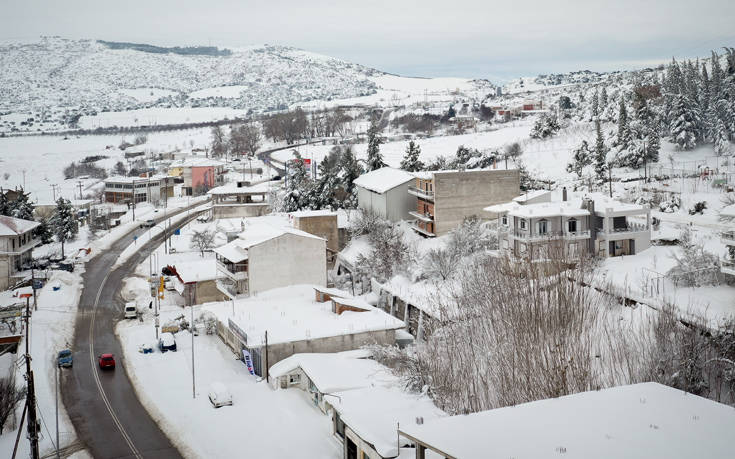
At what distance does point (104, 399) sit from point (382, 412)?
12.4 m

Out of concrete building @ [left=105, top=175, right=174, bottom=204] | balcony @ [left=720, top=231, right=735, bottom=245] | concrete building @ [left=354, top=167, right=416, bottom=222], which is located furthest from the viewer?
concrete building @ [left=105, top=175, right=174, bottom=204]

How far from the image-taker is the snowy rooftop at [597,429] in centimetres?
1163

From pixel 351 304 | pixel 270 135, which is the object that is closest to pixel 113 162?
pixel 270 135

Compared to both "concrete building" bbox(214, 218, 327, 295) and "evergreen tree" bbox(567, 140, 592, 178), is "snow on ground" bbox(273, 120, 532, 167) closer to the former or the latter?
"evergreen tree" bbox(567, 140, 592, 178)

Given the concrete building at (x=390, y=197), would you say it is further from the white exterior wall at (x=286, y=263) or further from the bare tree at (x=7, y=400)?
the bare tree at (x=7, y=400)

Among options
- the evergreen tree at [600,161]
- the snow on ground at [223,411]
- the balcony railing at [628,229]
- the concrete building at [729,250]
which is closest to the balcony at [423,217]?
the balcony railing at [628,229]

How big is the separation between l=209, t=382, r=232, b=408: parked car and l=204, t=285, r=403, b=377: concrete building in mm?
2215

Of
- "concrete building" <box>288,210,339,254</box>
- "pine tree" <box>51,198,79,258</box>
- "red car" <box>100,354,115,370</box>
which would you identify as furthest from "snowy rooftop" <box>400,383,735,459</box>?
"pine tree" <box>51,198,79,258</box>

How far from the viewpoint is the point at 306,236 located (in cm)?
3875

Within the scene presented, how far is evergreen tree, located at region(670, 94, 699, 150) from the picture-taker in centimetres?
5738

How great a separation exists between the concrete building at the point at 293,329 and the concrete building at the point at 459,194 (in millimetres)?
14802

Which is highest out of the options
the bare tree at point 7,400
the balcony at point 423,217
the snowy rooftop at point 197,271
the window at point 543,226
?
the window at point 543,226

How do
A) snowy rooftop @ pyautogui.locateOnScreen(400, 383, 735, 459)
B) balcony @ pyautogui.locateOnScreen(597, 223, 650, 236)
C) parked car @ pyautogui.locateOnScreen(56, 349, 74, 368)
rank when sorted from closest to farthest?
1. snowy rooftop @ pyautogui.locateOnScreen(400, 383, 735, 459)
2. parked car @ pyautogui.locateOnScreen(56, 349, 74, 368)
3. balcony @ pyautogui.locateOnScreen(597, 223, 650, 236)

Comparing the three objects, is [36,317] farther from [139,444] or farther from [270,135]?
[270,135]
